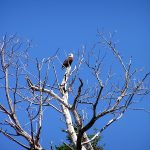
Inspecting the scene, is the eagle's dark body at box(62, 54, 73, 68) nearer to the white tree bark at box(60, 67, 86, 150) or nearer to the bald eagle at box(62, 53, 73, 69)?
the bald eagle at box(62, 53, 73, 69)

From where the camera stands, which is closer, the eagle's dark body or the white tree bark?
the white tree bark

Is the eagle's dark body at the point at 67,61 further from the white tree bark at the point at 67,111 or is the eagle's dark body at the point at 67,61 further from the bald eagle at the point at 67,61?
the white tree bark at the point at 67,111

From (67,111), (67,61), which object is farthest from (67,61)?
(67,111)

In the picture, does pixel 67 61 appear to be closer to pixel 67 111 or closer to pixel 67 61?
pixel 67 61

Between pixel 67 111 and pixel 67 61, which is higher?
pixel 67 61

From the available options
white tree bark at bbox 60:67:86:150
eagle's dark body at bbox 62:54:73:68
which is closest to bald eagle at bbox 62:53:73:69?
eagle's dark body at bbox 62:54:73:68

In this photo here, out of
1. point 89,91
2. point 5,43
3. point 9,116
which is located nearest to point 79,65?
point 89,91

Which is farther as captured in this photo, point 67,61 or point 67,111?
point 67,61

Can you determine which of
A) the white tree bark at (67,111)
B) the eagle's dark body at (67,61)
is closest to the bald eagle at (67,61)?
the eagle's dark body at (67,61)

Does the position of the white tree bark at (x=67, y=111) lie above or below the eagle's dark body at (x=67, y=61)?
below

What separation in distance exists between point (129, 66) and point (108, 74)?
448 millimetres

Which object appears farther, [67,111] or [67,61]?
[67,61]

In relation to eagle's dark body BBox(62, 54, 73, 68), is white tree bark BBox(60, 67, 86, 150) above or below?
below

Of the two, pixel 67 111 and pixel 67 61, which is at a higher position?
pixel 67 61
